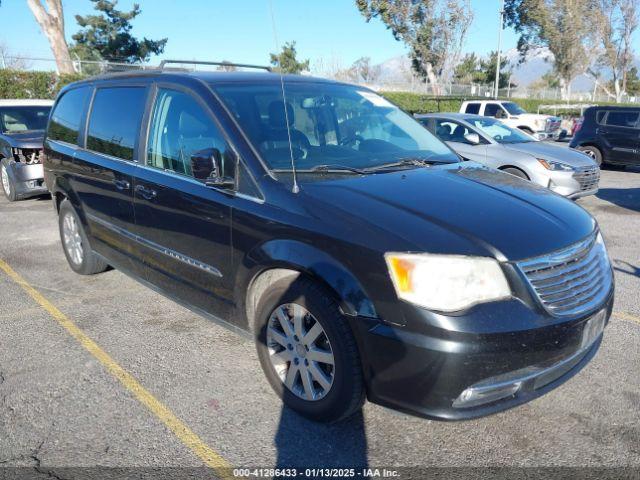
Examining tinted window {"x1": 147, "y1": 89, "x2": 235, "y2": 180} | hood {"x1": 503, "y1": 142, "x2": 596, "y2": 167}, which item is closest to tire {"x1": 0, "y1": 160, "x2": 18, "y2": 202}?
tinted window {"x1": 147, "y1": 89, "x2": 235, "y2": 180}

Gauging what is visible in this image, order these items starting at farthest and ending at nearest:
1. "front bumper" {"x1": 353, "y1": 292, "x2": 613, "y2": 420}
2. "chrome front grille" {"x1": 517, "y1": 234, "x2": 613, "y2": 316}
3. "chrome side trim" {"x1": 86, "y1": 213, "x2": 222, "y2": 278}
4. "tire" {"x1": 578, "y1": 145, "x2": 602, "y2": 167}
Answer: "tire" {"x1": 578, "y1": 145, "x2": 602, "y2": 167}
"chrome side trim" {"x1": 86, "y1": 213, "x2": 222, "y2": 278}
"chrome front grille" {"x1": 517, "y1": 234, "x2": 613, "y2": 316}
"front bumper" {"x1": 353, "y1": 292, "x2": 613, "y2": 420}

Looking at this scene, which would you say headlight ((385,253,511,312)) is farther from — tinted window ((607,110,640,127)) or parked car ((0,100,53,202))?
tinted window ((607,110,640,127))

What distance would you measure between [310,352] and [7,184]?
837 centimetres

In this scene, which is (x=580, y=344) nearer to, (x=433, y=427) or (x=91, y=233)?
(x=433, y=427)

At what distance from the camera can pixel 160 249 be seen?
3662 mm

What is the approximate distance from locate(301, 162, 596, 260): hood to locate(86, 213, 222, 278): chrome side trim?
869 mm

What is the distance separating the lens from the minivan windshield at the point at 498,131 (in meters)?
9.15

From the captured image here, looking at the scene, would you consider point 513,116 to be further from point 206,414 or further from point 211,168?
point 206,414

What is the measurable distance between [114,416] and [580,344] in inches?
97.6

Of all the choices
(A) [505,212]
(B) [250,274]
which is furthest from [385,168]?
(B) [250,274]

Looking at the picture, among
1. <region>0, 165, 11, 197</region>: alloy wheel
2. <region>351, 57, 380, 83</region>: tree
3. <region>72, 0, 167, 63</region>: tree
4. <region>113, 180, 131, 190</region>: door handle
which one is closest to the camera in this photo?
<region>113, 180, 131, 190</region>: door handle

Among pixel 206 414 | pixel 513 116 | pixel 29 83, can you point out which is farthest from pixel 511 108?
pixel 206 414

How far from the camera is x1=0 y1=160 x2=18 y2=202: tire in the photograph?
876cm

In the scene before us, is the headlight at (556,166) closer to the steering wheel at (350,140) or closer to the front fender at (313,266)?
the steering wheel at (350,140)
